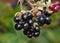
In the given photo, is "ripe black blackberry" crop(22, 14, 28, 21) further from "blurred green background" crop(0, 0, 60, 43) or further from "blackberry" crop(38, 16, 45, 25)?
"blurred green background" crop(0, 0, 60, 43)

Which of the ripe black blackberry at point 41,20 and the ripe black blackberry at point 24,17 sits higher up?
the ripe black blackberry at point 24,17

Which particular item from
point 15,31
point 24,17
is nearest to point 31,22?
point 24,17

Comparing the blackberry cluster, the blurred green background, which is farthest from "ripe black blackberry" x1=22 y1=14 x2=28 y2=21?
the blurred green background

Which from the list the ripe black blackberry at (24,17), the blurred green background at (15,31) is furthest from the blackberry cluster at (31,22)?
the blurred green background at (15,31)

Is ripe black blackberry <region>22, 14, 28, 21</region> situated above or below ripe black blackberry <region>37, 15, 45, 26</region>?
above

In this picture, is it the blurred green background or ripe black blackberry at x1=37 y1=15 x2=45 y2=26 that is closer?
ripe black blackberry at x1=37 y1=15 x2=45 y2=26

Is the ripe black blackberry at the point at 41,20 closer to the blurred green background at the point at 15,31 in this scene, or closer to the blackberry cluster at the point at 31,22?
the blackberry cluster at the point at 31,22

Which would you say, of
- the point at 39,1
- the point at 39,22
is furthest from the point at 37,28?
the point at 39,1

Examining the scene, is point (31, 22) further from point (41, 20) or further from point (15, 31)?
point (15, 31)

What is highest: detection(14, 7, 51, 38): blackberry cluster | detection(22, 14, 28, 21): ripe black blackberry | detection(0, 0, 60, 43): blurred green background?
detection(22, 14, 28, 21): ripe black blackberry
